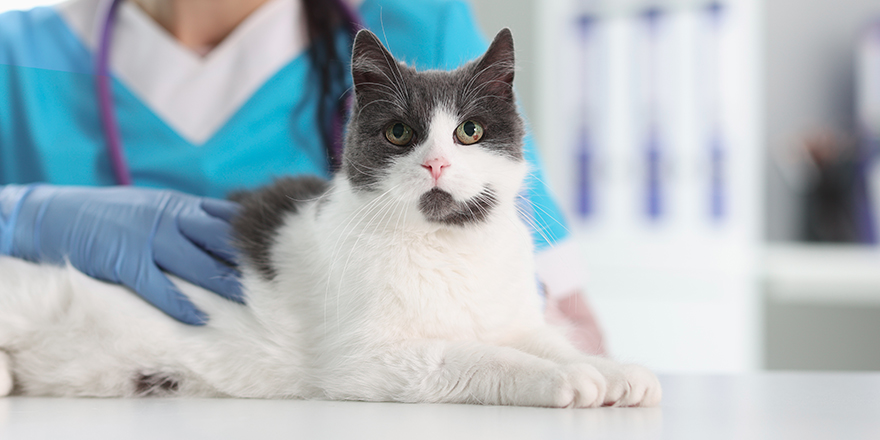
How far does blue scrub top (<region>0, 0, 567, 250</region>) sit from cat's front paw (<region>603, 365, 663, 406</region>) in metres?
0.53

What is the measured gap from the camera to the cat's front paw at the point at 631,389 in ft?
2.15

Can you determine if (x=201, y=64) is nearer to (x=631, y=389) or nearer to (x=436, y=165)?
(x=436, y=165)

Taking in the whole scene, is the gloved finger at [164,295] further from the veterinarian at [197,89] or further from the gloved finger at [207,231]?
the veterinarian at [197,89]

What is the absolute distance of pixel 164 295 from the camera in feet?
2.88

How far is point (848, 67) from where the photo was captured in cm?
281

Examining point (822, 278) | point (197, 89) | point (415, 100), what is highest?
point (197, 89)

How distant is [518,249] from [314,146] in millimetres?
676

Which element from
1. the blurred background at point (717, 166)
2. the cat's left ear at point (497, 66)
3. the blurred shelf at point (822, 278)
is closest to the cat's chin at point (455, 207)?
the cat's left ear at point (497, 66)

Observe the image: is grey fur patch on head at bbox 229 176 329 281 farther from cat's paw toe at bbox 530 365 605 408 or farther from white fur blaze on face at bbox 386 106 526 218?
cat's paw toe at bbox 530 365 605 408

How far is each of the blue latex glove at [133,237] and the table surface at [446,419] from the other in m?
0.18

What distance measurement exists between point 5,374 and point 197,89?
707mm

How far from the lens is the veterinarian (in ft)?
4.21

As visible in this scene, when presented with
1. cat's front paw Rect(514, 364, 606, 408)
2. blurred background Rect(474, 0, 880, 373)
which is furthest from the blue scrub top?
blurred background Rect(474, 0, 880, 373)

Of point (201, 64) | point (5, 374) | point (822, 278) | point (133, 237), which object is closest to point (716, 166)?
point (822, 278)
